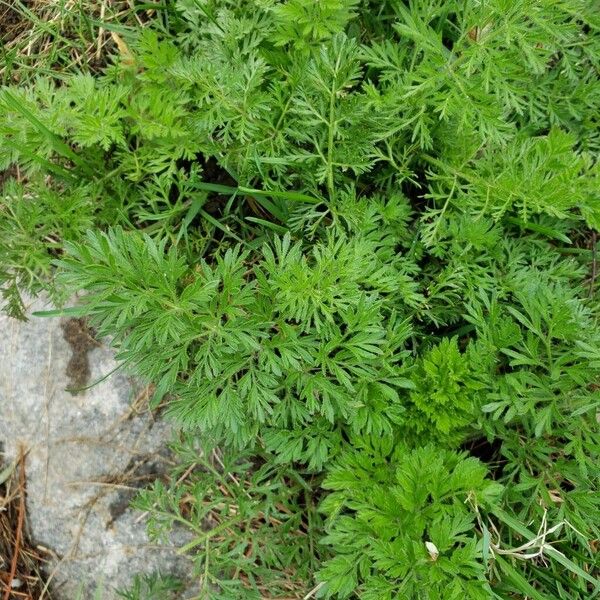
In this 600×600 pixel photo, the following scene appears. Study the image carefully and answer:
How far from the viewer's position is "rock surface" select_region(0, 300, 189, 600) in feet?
9.86

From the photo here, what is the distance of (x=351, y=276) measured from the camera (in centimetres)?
225

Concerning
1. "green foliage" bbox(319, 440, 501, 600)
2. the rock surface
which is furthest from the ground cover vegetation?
the rock surface

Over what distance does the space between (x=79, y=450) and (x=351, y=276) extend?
1689mm

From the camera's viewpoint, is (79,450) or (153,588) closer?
(153,588)

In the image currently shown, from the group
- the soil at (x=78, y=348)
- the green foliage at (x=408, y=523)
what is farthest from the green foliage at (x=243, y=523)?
the soil at (x=78, y=348)

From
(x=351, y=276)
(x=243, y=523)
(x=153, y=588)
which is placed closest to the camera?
(x=351, y=276)

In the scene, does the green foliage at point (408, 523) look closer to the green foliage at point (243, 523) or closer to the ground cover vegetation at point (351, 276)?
the ground cover vegetation at point (351, 276)

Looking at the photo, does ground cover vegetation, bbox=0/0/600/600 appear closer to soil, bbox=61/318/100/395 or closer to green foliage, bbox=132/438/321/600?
green foliage, bbox=132/438/321/600

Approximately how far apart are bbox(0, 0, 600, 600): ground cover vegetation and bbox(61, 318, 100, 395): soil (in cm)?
34

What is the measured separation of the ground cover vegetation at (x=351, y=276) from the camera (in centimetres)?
221

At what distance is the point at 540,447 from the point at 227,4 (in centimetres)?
220

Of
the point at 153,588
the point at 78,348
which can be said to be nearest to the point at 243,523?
the point at 153,588

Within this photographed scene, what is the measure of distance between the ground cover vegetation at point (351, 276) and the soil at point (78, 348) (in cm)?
34

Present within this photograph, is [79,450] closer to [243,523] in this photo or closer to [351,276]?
[243,523]
